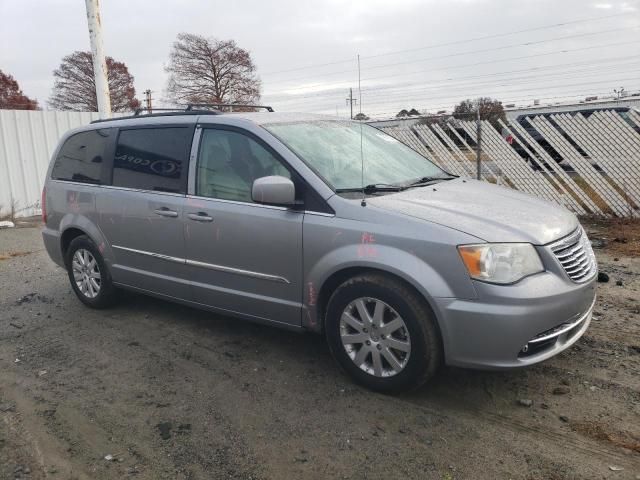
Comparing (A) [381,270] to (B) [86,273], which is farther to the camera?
(B) [86,273]

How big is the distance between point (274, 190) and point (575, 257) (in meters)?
1.89

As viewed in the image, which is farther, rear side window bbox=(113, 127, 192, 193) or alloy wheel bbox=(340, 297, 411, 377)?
rear side window bbox=(113, 127, 192, 193)

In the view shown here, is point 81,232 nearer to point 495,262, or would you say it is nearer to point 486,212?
point 486,212

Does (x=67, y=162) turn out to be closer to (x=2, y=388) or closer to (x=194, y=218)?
(x=194, y=218)

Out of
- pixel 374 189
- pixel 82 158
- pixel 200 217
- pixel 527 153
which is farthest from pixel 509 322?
pixel 527 153

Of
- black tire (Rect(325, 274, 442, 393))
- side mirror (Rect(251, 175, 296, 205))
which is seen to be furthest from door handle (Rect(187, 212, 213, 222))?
black tire (Rect(325, 274, 442, 393))

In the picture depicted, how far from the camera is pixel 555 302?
2.99 meters

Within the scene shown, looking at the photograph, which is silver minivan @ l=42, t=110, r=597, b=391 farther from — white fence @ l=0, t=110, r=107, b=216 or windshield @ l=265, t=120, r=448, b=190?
white fence @ l=0, t=110, r=107, b=216

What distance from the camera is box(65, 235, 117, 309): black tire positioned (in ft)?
16.4

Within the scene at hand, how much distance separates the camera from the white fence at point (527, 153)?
8477mm

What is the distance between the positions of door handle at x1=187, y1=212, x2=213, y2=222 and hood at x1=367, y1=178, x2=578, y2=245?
4.08ft

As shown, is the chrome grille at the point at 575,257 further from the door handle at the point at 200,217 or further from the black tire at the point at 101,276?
the black tire at the point at 101,276

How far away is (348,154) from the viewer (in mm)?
3977

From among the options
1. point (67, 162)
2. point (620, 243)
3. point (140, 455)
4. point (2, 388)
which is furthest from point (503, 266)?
point (620, 243)
